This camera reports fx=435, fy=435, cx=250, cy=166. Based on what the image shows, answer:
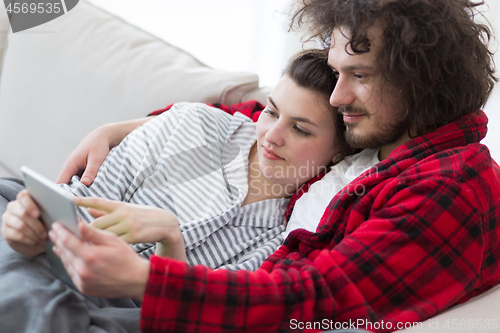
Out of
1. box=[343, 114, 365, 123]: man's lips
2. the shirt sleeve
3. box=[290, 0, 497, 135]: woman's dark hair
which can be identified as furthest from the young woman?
the shirt sleeve

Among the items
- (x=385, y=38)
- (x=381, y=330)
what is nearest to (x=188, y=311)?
(x=381, y=330)

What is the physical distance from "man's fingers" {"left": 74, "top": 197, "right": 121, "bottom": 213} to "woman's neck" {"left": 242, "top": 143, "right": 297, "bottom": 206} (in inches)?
19.8

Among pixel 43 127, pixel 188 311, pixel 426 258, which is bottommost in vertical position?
pixel 43 127

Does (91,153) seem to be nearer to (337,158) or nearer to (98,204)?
(98,204)

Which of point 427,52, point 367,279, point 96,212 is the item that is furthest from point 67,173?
point 427,52

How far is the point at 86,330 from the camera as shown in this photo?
0.76m

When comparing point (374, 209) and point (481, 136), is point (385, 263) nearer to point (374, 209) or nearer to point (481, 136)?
point (374, 209)

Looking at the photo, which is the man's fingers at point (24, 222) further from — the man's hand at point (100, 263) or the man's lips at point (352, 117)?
the man's lips at point (352, 117)

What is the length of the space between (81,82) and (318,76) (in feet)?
3.03

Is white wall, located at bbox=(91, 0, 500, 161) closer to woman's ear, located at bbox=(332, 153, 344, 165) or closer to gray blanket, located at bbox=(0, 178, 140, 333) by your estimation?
woman's ear, located at bbox=(332, 153, 344, 165)

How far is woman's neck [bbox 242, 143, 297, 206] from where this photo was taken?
1.24 meters

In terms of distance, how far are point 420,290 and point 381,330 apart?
10cm

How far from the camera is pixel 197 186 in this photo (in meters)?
1.22

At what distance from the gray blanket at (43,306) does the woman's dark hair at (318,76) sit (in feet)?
2.31
